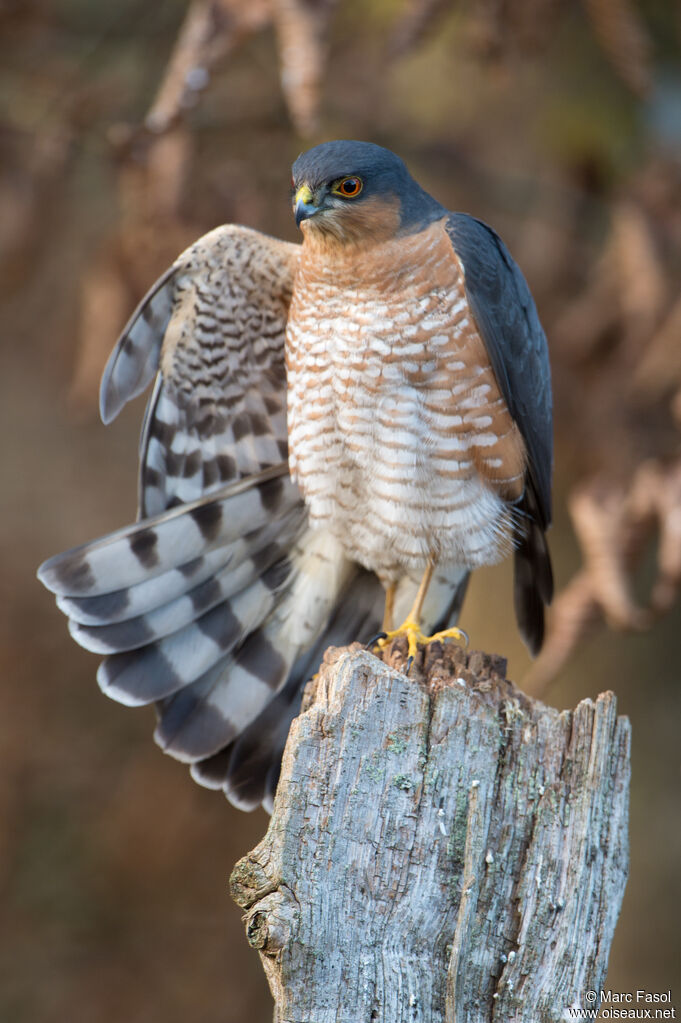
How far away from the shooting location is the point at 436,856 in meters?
2.23

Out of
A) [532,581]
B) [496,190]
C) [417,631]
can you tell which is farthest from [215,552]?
[496,190]

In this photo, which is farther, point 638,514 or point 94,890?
point 94,890

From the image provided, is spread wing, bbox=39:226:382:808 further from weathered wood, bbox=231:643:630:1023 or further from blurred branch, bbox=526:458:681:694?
weathered wood, bbox=231:643:630:1023

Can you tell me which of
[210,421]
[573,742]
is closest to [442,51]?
[210,421]

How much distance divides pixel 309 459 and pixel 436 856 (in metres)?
1.49

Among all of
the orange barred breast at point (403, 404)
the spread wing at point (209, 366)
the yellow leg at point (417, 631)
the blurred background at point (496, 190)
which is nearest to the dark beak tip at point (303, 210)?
the orange barred breast at point (403, 404)

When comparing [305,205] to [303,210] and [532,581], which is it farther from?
[532,581]

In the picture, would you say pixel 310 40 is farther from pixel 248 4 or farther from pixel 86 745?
pixel 86 745

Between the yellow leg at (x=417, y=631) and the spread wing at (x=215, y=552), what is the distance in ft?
1.23

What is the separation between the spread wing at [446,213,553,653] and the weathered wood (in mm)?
1081

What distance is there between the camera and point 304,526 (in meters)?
3.79

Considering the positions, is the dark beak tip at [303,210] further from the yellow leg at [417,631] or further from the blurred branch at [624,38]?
the blurred branch at [624,38]

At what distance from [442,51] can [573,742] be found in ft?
13.4

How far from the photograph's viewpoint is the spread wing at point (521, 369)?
312 centimetres
